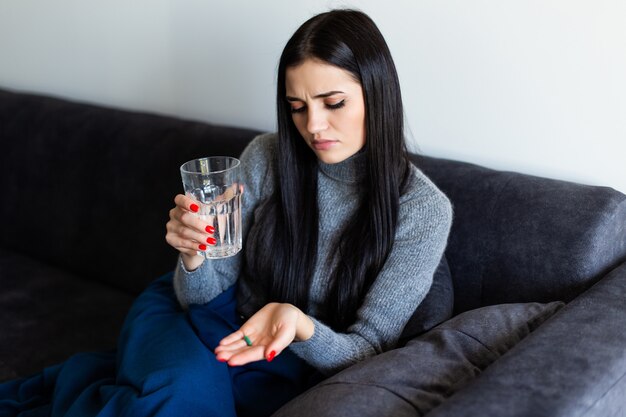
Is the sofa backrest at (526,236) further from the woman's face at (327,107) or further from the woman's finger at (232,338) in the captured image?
the woman's finger at (232,338)

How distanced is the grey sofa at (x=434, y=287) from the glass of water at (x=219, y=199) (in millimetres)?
331

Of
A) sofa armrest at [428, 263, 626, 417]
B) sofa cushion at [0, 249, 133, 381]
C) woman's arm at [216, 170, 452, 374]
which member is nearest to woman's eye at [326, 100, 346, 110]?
woman's arm at [216, 170, 452, 374]

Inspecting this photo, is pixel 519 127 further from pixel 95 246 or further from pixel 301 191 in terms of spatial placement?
pixel 95 246

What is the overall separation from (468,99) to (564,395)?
2.78ft

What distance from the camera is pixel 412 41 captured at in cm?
173

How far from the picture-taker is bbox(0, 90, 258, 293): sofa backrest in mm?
2021

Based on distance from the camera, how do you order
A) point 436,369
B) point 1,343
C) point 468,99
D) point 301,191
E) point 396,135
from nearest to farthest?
point 436,369
point 396,135
point 301,191
point 468,99
point 1,343

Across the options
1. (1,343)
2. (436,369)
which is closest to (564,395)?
(436,369)

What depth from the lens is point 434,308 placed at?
144 cm

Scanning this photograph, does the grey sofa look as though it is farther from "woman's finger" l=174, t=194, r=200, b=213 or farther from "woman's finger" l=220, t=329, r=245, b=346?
"woman's finger" l=174, t=194, r=200, b=213

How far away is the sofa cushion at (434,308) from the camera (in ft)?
4.66

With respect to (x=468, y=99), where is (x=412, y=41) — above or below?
above

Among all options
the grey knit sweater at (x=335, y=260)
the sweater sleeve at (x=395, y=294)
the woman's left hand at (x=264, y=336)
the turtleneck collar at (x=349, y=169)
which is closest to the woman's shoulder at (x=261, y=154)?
the grey knit sweater at (x=335, y=260)

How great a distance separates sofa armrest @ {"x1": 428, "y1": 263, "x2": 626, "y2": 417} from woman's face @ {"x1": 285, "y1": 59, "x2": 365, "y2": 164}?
0.49 metres
